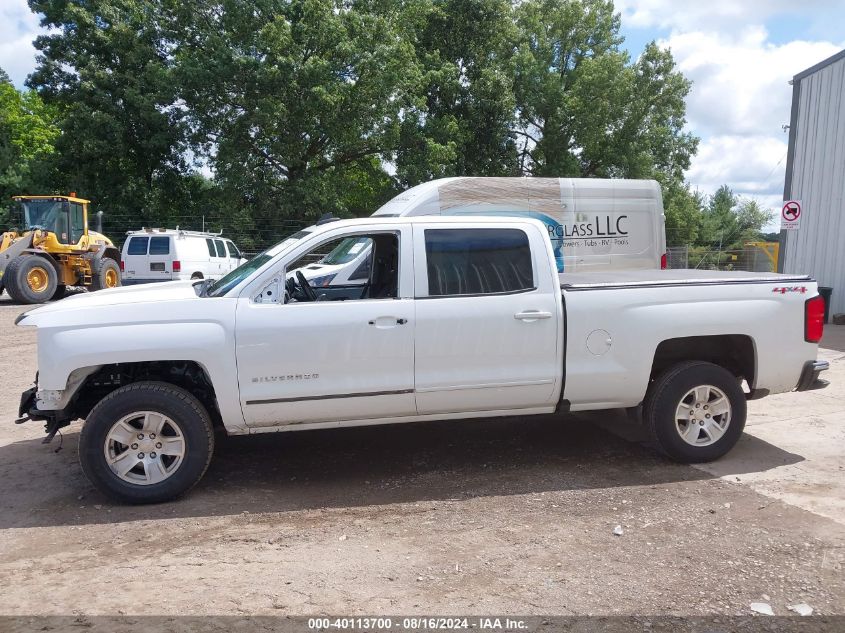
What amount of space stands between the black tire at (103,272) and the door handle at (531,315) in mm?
17264

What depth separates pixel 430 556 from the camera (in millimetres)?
3943

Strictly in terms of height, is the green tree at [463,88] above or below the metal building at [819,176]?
above

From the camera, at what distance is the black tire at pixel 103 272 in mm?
19688

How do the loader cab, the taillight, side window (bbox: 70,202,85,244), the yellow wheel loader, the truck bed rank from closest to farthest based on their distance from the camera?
the truck bed
the taillight
the yellow wheel loader
the loader cab
side window (bbox: 70,202,85,244)

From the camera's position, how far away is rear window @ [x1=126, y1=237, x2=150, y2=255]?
18656 millimetres

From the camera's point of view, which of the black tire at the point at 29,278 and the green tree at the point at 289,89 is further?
the green tree at the point at 289,89

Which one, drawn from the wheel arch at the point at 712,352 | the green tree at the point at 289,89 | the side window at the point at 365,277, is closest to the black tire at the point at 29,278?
the green tree at the point at 289,89

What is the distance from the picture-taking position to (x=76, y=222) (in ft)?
65.0

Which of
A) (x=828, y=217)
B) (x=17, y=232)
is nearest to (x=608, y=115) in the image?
(x=828, y=217)

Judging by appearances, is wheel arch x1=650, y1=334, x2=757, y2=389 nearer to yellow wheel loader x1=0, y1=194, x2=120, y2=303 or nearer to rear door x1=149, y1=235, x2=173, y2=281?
rear door x1=149, y1=235, x2=173, y2=281

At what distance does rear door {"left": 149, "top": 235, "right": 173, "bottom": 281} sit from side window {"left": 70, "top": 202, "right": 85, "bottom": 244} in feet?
9.28

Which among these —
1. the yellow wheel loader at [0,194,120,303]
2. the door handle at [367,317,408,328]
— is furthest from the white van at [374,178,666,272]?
the yellow wheel loader at [0,194,120,303]

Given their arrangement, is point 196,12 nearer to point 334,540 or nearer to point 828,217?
point 828,217

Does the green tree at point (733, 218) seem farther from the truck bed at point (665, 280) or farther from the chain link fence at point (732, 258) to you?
the truck bed at point (665, 280)
